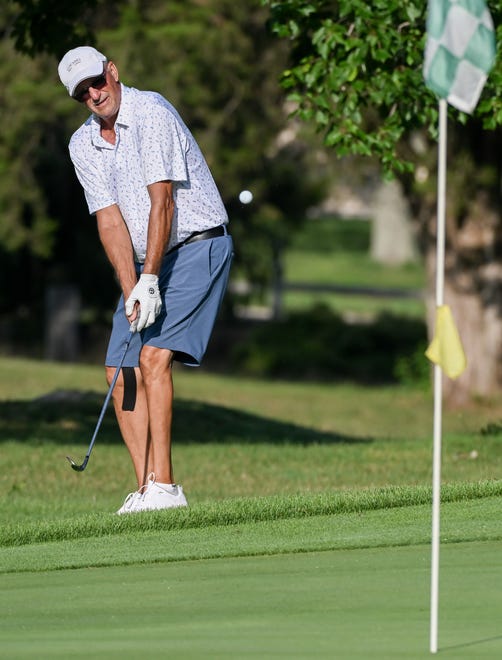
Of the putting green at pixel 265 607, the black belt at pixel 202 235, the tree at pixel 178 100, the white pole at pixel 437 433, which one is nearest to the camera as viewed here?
the white pole at pixel 437 433

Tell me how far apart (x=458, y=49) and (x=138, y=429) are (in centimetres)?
323

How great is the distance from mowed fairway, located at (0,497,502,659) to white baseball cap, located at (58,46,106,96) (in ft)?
6.82

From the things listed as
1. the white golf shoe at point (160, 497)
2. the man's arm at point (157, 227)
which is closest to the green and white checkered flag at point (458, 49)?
the man's arm at point (157, 227)

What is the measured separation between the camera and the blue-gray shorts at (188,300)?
275 inches

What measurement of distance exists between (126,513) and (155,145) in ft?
5.68

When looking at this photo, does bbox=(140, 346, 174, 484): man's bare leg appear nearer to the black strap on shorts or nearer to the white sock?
the white sock

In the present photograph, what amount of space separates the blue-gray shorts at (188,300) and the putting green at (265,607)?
1615mm

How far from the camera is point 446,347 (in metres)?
4.46

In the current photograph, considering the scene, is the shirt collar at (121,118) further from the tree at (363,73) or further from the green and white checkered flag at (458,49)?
the tree at (363,73)

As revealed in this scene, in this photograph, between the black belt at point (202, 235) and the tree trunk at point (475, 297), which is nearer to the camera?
the black belt at point (202, 235)

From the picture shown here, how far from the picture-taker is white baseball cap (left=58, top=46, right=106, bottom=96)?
679 centimetres

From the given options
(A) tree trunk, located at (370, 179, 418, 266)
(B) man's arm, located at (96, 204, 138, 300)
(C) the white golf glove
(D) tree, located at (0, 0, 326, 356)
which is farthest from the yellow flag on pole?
(A) tree trunk, located at (370, 179, 418, 266)

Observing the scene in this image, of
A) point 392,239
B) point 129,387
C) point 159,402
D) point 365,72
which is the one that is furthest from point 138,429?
point 392,239

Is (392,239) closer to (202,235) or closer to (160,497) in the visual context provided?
(202,235)
